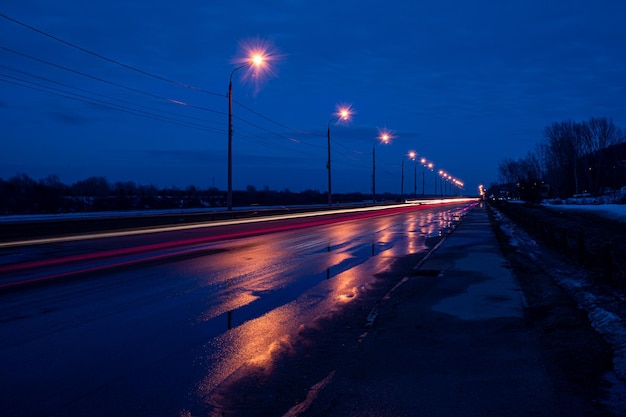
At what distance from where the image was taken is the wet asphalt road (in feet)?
14.7

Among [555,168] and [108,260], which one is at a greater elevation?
[555,168]

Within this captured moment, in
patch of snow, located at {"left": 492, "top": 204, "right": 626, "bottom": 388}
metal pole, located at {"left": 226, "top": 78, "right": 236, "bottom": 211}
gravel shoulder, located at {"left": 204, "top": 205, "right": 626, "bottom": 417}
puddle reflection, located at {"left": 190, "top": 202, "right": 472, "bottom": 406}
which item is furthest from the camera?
metal pole, located at {"left": 226, "top": 78, "right": 236, "bottom": 211}

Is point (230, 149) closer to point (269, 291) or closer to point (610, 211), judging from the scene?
point (269, 291)

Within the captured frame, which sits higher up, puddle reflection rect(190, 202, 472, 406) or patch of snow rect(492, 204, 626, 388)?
Result: patch of snow rect(492, 204, 626, 388)

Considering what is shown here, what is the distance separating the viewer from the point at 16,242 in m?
19.8

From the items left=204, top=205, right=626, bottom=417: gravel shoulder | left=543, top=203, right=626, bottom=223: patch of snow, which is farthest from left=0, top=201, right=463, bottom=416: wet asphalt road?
left=543, top=203, right=626, bottom=223: patch of snow

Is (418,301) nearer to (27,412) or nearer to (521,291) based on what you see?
(521,291)

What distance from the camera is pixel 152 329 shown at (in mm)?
6695

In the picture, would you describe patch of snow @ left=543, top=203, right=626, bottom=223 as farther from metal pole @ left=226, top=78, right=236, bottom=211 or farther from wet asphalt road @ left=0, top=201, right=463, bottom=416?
wet asphalt road @ left=0, top=201, right=463, bottom=416

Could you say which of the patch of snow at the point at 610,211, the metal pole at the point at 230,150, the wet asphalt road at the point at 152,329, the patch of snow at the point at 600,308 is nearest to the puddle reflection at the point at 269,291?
the wet asphalt road at the point at 152,329

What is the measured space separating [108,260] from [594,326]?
12.2m

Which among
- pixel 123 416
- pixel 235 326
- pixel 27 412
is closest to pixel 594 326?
pixel 235 326

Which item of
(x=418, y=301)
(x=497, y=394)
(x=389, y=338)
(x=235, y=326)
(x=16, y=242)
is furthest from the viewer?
(x=16, y=242)

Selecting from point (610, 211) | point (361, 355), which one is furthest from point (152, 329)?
point (610, 211)
